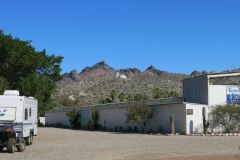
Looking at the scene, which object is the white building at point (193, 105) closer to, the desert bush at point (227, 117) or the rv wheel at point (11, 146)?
the desert bush at point (227, 117)

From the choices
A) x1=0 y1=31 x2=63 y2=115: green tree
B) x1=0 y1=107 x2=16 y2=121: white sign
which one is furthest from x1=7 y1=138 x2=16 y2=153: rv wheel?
x1=0 y1=31 x2=63 y2=115: green tree

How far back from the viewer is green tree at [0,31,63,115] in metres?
52.1

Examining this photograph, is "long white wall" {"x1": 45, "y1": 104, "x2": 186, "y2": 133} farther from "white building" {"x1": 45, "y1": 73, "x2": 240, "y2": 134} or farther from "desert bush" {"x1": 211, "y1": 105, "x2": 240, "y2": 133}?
"desert bush" {"x1": 211, "y1": 105, "x2": 240, "y2": 133}

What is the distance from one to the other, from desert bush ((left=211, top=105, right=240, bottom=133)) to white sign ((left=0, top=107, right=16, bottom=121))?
23.7 m

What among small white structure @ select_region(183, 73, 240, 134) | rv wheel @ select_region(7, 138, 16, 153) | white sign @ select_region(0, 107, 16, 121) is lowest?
rv wheel @ select_region(7, 138, 16, 153)

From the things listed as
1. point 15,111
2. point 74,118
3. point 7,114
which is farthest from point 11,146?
point 74,118

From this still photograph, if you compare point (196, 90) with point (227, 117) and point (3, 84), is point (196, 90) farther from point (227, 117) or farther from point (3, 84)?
point (3, 84)

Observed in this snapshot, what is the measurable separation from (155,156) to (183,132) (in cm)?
2431

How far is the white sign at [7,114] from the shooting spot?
3052 centimetres

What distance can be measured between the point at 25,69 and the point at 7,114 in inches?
921

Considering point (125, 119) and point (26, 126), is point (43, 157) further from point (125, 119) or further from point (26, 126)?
point (125, 119)

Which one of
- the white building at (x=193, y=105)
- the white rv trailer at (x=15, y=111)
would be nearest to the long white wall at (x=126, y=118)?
the white building at (x=193, y=105)

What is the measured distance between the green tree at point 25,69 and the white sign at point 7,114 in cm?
1952

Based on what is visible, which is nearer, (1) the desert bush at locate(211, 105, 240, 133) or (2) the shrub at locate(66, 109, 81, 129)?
(1) the desert bush at locate(211, 105, 240, 133)
